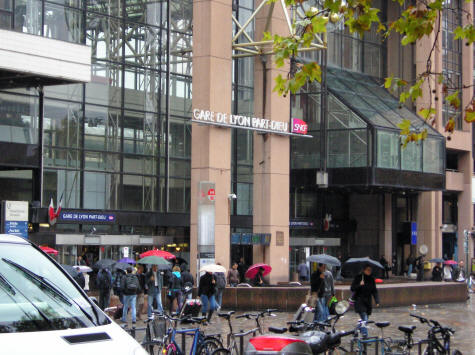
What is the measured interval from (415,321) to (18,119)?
2124 cm

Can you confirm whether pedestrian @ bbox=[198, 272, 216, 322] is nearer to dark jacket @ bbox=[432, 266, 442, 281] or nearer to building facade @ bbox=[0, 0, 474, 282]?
building facade @ bbox=[0, 0, 474, 282]

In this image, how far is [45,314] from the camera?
569 cm

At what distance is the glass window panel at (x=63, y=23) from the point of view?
145 feet

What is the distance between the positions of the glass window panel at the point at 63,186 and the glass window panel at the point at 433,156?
814 inches

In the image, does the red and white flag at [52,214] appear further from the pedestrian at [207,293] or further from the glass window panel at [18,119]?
the pedestrian at [207,293]

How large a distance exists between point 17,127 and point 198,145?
827 cm

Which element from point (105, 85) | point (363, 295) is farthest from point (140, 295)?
point (105, 85)

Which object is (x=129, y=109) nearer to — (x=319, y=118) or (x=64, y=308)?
(x=319, y=118)

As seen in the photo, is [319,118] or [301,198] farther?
[301,198]

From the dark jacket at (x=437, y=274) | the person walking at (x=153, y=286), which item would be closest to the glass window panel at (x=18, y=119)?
the person walking at (x=153, y=286)

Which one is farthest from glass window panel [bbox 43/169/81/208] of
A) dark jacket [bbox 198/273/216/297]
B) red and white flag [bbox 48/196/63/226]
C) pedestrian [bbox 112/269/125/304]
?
dark jacket [bbox 198/273/216/297]

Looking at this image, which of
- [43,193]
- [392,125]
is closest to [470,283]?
[392,125]

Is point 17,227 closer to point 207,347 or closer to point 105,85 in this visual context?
point 105,85

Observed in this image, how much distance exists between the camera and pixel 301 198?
59.5 metres
